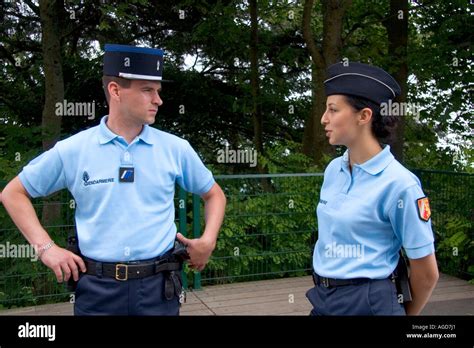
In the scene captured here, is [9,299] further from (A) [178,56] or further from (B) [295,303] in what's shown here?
A: (A) [178,56]

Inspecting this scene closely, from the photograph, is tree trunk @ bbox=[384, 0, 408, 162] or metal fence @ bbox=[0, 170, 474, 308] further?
tree trunk @ bbox=[384, 0, 408, 162]

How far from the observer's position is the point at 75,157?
2.62m

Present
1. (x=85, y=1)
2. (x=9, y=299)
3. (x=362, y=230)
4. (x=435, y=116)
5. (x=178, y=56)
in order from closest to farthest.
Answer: (x=362, y=230) → (x=9, y=299) → (x=85, y=1) → (x=435, y=116) → (x=178, y=56)

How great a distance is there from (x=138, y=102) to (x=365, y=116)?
1026 mm

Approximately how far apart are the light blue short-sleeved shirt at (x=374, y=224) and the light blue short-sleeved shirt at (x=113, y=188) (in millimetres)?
762

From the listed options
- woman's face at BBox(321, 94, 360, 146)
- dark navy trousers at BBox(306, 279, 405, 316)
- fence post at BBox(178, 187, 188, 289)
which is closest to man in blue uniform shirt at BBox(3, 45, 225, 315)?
dark navy trousers at BBox(306, 279, 405, 316)

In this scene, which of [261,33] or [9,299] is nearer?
[9,299]

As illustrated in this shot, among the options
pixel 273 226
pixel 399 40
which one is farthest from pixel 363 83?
pixel 399 40

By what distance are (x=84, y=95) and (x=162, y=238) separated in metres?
10.4

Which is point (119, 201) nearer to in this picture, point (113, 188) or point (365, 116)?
point (113, 188)

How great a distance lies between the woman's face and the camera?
8.14 ft

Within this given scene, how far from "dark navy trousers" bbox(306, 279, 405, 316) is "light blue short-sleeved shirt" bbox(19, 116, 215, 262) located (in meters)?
0.82

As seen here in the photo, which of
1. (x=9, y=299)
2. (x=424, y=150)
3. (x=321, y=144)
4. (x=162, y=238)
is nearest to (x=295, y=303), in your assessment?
(x=9, y=299)

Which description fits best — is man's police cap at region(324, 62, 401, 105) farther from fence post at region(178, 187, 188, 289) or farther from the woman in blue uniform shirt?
fence post at region(178, 187, 188, 289)
